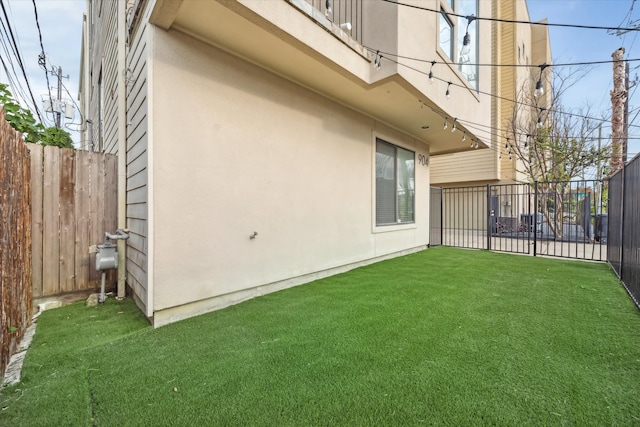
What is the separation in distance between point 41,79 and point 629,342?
12.7 metres

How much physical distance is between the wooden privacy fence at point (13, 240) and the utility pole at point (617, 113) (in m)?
11.6

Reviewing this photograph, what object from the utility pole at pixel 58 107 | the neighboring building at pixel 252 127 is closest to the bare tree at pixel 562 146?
the neighboring building at pixel 252 127

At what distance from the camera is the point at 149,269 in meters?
2.68

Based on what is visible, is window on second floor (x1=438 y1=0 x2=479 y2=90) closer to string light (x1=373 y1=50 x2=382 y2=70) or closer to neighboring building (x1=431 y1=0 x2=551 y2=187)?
string light (x1=373 y1=50 x2=382 y2=70)

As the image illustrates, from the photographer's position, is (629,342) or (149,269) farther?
(149,269)

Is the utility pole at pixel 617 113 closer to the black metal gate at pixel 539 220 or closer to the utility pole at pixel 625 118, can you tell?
the utility pole at pixel 625 118

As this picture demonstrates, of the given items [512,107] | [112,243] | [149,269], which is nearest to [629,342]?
[149,269]

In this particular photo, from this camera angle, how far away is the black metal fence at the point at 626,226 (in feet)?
10.8

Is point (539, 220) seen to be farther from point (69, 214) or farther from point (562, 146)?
point (69, 214)

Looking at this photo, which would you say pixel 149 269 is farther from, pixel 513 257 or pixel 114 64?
pixel 513 257

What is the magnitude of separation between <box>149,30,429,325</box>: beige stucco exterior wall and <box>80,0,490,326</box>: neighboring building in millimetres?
14

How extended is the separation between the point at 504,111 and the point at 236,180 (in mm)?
12264

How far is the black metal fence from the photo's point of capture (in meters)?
3.29

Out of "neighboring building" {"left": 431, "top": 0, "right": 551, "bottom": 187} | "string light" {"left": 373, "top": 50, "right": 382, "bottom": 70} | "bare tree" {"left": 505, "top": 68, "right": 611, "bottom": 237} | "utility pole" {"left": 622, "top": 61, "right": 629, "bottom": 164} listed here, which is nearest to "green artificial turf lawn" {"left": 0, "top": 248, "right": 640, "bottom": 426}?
"string light" {"left": 373, "top": 50, "right": 382, "bottom": 70}
